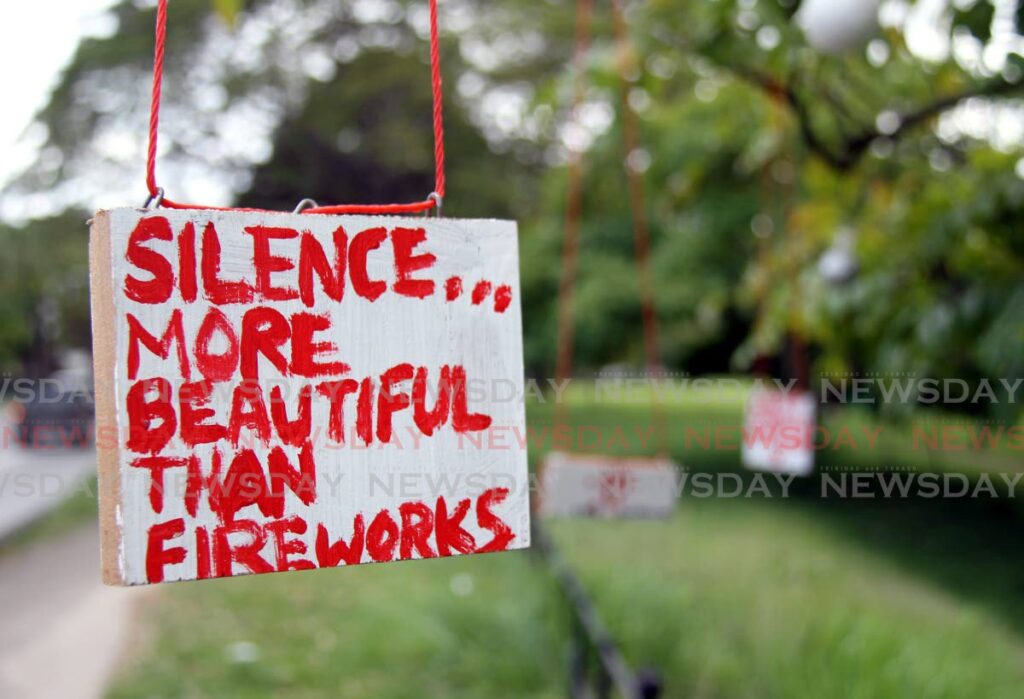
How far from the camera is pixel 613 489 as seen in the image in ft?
7.57

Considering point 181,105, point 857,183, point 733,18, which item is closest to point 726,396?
point 181,105

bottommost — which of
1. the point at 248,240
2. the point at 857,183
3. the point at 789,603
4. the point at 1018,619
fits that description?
the point at 1018,619

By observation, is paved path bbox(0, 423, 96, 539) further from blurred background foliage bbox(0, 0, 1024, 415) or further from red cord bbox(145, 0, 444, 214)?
red cord bbox(145, 0, 444, 214)

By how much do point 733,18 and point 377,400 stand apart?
189cm

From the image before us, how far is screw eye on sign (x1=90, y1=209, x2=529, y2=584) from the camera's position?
78cm

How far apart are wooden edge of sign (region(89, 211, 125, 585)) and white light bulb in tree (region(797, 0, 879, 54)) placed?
206 cm

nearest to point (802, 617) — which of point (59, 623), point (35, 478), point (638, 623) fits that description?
point (638, 623)

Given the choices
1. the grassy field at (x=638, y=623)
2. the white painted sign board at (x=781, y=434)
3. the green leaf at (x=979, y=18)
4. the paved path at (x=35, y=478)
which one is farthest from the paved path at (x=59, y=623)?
the green leaf at (x=979, y=18)

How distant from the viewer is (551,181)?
28.8ft

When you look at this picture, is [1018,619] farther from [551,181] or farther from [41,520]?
[41,520]

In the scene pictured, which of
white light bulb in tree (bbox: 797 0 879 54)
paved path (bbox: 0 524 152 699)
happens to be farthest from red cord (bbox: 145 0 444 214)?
paved path (bbox: 0 524 152 699)

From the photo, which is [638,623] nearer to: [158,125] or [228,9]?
[228,9]

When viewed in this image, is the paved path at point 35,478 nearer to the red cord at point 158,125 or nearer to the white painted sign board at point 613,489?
the white painted sign board at point 613,489

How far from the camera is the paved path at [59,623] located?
11.6ft
